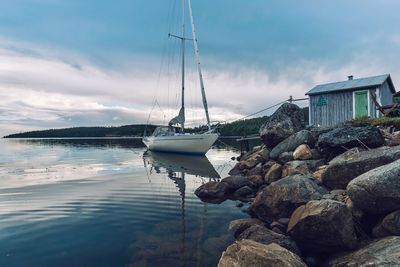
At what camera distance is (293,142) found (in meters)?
17.3

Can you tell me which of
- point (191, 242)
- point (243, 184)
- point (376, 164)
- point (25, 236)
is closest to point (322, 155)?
point (243, 184)

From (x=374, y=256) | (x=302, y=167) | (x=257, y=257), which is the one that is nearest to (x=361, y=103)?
(x=302, y=167)

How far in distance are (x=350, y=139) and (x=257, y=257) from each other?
363 inches

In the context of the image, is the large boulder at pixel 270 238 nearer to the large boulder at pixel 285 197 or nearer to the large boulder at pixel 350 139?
the large boulder at pixel 285 197

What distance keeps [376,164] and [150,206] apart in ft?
29.5

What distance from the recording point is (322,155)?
15102 mm

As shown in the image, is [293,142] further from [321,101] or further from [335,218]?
[335,218]

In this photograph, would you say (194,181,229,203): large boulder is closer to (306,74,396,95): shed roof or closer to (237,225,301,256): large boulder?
(237,225,301,256): large boulder

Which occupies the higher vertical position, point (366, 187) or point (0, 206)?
point (366, 187)

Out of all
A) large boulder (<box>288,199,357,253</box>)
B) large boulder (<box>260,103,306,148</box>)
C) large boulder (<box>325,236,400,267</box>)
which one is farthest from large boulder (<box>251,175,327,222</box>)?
large boulder (<box>260,103,306,148</box>)

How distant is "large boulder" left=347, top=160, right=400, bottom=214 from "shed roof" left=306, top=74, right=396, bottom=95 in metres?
17.0

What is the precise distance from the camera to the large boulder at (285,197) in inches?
368

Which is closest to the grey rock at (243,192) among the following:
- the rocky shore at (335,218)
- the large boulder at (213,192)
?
the large boulder at (213,192)

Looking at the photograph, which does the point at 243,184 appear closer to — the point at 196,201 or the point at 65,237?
the point at 196,201
